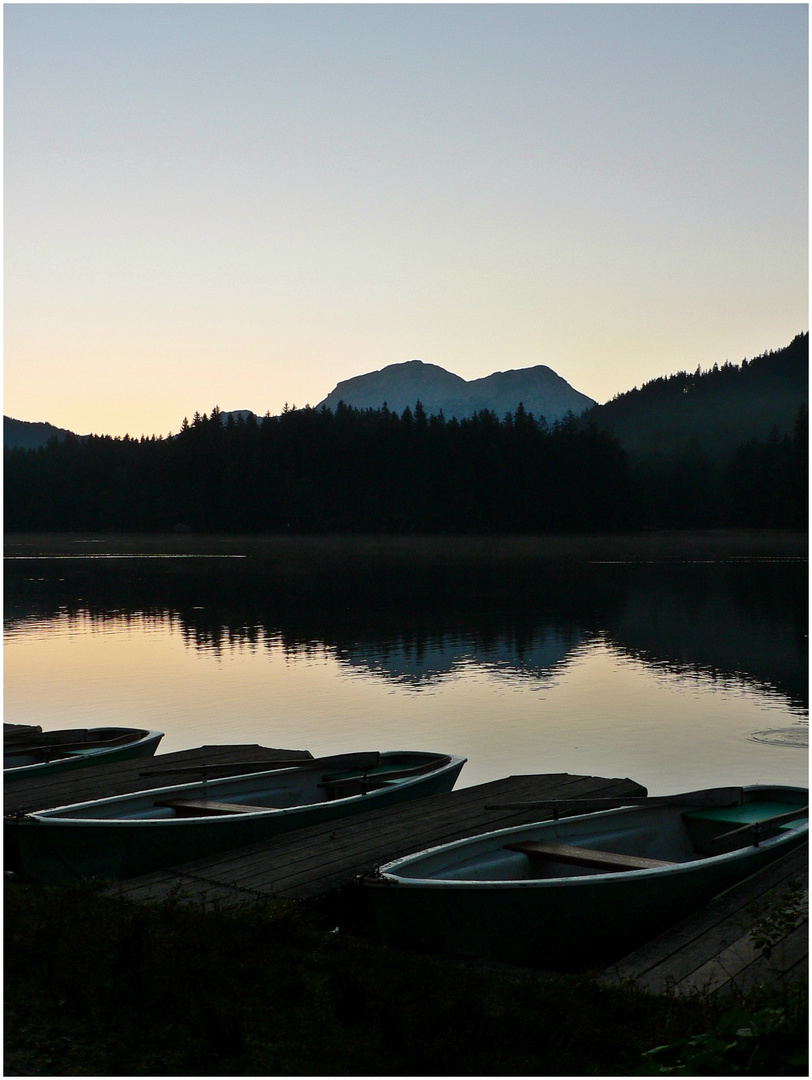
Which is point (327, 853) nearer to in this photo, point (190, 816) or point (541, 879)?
point (190, 816)

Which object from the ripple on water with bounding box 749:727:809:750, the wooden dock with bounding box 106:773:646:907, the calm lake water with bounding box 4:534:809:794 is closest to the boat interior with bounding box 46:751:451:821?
the wooden dock with bounding box 106:773:646:907

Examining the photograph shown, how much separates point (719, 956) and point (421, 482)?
13931cm

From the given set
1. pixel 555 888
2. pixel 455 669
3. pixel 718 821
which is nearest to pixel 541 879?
pixel 555 888

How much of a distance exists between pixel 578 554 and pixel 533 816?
9241 cm

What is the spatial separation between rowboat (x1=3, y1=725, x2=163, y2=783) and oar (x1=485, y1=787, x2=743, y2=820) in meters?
6.46

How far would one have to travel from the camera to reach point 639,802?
10500mm

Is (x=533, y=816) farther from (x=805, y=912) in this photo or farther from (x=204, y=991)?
(x=204, y=991)

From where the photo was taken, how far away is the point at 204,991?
22.5ft

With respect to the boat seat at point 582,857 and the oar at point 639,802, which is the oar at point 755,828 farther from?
the boat seat at point 582,857

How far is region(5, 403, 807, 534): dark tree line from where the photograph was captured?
14538cm

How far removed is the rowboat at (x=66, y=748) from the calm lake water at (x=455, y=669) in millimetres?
3622

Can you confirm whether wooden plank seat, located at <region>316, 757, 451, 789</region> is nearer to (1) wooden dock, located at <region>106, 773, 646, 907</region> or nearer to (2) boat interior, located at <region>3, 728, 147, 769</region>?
(1) wooden dock, located at <region>106, 773, 646, 907</region>

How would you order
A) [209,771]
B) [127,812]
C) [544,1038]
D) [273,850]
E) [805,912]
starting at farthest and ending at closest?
[209,771] → [127,812] → [273,850] → [805,912] → [544,1038]

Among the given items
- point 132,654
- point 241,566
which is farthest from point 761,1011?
point 241,566
